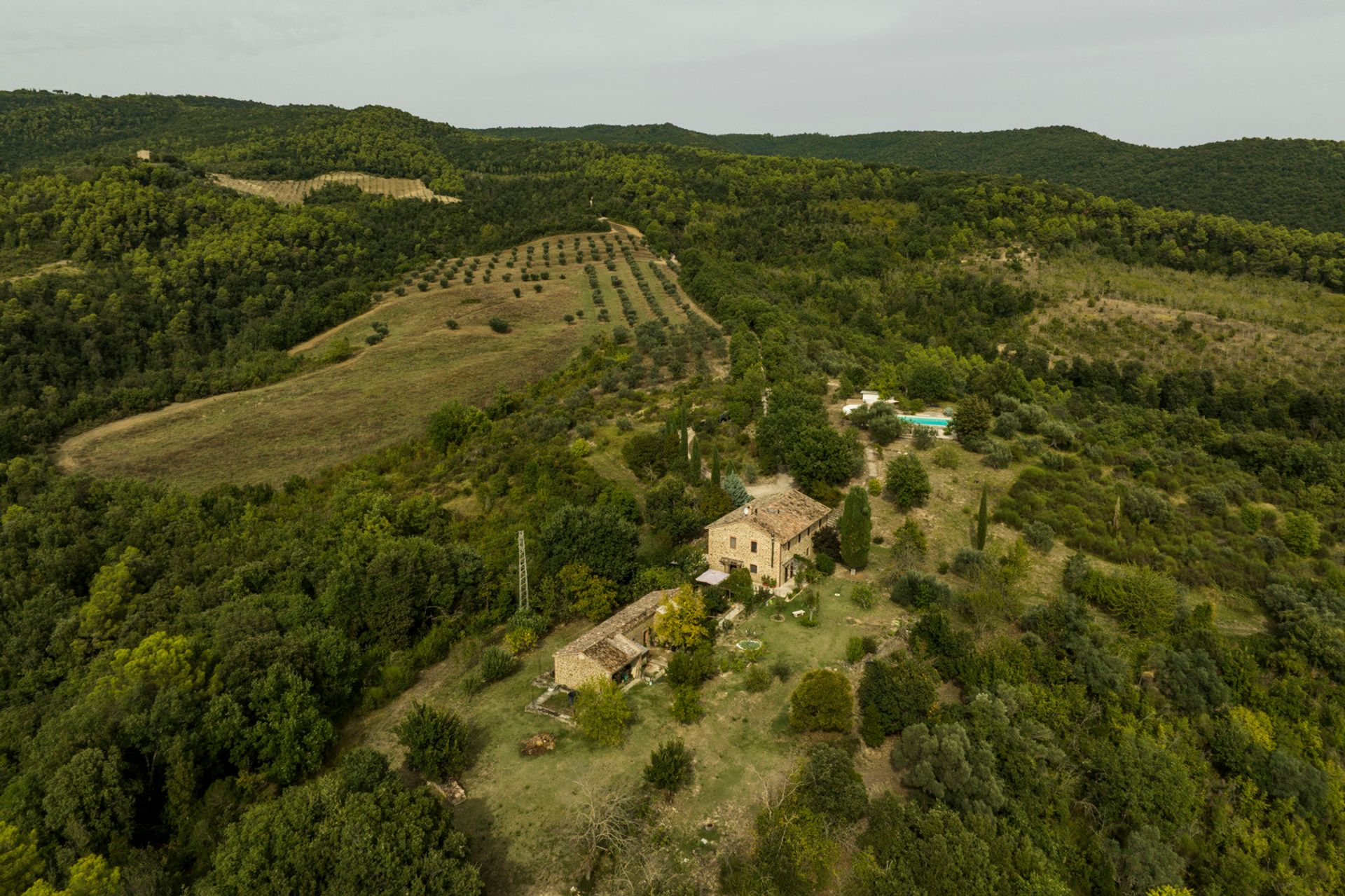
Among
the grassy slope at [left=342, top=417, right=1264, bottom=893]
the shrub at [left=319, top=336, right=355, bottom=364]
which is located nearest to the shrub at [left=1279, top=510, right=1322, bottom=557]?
the grassy slope at [left=342, top=417, right=1264, bottom=893]

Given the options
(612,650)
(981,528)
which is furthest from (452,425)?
(981,528)

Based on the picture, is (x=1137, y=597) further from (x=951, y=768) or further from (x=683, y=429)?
(x=683, y=429)

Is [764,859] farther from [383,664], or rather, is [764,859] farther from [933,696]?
[383,664]

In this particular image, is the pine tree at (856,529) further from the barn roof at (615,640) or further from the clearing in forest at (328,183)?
the clearing in forest at (328,183)

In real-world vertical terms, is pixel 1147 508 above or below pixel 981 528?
below

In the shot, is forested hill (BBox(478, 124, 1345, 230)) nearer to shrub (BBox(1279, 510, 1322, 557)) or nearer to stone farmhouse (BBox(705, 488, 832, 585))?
shrub (BBox(1279, 510, 1322, 557))

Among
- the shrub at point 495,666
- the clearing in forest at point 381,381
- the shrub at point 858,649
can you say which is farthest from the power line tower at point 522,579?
the clearing in forest at point 381,381

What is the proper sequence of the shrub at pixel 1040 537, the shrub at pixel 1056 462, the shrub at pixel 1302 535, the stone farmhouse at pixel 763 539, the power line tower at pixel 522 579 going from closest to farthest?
the power line tower at pixel 522 579
the stone farmhouse at pixel 763 539
the shrub at pixel 1040 537
the shrub at pixel 1302 535
the shrub at pixel 1056 462
